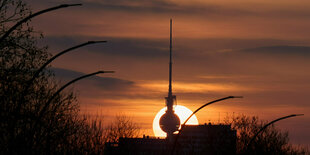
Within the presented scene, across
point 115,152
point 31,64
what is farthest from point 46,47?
point 115,152

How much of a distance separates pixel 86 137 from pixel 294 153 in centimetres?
3037

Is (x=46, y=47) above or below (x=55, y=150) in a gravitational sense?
above

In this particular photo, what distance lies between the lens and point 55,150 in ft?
154

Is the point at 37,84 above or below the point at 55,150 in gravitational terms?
above

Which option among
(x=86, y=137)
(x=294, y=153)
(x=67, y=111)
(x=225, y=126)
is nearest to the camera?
(x=67, y=111)

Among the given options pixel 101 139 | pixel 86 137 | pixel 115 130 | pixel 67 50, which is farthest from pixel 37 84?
pixel 115 130

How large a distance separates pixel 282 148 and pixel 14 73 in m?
50.4

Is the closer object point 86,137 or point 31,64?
point 31,64

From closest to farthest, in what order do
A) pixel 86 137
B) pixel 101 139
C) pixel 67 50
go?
pixel 67 50 < pixel 86 137 < pixel 101 139

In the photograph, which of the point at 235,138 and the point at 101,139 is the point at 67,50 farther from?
the point at 235,138

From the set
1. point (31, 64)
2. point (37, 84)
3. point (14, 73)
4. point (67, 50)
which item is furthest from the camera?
point (37, 84)

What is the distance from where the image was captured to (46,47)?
36500mm

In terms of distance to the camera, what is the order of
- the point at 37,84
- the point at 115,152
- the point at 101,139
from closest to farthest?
the point at 37,84, the point at 101,139, the point at 115,152

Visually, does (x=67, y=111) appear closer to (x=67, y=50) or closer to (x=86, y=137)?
(x=86, y=137)
